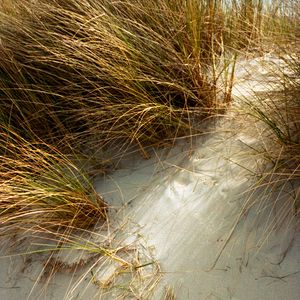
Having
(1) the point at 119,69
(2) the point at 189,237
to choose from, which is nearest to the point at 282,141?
(2) the point at 189,237

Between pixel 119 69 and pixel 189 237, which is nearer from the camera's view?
pixel 189 237

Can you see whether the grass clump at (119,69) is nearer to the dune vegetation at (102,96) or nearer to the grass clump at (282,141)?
the dune vegetation at (102,96)

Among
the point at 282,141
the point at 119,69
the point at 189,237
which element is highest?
the point at 119,69

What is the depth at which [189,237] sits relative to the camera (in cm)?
154

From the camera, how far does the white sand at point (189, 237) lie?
1.37 meters

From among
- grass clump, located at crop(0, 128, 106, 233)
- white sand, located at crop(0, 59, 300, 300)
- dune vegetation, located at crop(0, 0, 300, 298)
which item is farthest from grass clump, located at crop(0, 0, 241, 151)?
grass clump, located at crop(0, 128, 106, 233)

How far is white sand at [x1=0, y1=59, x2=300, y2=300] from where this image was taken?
4.49 ft

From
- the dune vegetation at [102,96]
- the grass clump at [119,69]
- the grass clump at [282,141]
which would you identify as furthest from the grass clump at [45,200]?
the grass clump at [282,141]

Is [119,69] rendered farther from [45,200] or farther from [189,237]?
[189,237]

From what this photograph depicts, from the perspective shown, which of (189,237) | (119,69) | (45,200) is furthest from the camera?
(119,69)

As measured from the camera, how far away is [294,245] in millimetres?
1369

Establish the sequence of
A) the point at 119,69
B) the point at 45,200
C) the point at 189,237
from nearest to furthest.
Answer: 1. the point at 189,237
2. the point at 45,200
3. the point at 119,69

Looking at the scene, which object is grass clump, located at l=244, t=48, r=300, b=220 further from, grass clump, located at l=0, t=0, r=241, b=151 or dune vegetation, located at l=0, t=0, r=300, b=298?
grass clump, located at l=0, t=0, r=241, b=151

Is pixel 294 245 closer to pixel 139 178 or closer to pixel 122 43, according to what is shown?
pixel 139 178
